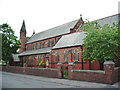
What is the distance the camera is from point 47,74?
75.3ft

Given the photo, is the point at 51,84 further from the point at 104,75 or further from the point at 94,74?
the point at 104,75

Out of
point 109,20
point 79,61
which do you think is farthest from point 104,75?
point 109,20

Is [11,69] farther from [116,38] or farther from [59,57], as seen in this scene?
[116,38]

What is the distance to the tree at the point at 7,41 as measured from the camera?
123ft

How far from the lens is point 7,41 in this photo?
37.9 metres

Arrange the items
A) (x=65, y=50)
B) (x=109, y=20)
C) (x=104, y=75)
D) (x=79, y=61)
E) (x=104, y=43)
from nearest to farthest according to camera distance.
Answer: (x=104, y=75), (x=104, y=43), (x=79, y=61), (x=109, y=20), (x=65, y=50)

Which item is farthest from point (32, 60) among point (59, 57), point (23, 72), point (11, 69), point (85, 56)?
point (85, 56)

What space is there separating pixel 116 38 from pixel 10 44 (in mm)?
30861

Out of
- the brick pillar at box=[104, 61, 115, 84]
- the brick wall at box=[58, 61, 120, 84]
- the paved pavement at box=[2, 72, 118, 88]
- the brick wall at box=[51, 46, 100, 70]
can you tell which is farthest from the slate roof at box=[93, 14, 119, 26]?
the paved pavement at box=[2, 72, 118, 88]

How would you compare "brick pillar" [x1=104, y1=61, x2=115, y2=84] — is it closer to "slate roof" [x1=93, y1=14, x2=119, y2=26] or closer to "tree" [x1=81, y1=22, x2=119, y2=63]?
"tree" [x1=81, y1=22, x2=119, y2=63]

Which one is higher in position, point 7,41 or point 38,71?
point 7,41

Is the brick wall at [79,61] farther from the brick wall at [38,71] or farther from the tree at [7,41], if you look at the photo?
the tree at [7,41]

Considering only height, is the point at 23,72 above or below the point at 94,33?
below

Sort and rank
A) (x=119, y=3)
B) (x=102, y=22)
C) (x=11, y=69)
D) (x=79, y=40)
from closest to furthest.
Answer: (x=119, y=3) < (x=79, y=40) < (x=102, y=22) < (x=11, y=69)
